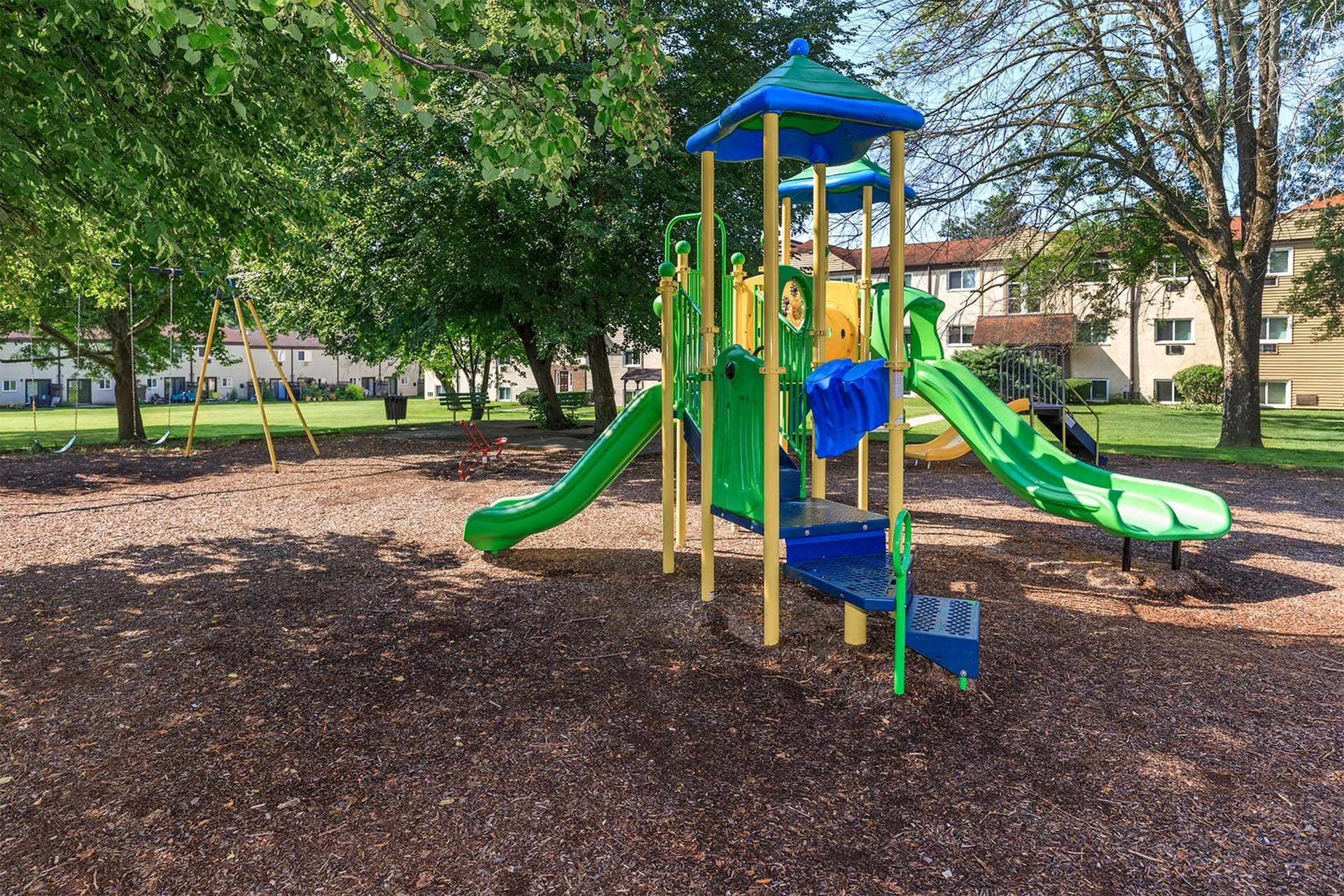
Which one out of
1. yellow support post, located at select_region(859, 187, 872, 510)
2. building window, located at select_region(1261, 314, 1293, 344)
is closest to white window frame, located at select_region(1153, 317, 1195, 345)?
building window, located at select_region(1261, 314, 1293, 344)

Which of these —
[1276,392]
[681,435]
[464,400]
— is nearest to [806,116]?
[681,435]

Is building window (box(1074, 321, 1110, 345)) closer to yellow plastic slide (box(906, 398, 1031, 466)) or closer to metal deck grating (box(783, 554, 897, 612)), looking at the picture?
yellow plastic slide (box(906, 398, 1031, 466))

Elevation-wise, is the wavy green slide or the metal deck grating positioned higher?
the wavy green slide

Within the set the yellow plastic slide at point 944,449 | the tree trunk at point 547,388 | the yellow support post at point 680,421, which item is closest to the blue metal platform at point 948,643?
the yellow support post at point 680,421

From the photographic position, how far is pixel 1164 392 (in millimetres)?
39062

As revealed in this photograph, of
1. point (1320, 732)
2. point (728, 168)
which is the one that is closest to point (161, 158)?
point (1320, 732)

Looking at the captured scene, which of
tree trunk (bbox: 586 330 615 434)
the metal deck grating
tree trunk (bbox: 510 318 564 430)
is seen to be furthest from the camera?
tree trunk (bbox: 510 318 564 430)

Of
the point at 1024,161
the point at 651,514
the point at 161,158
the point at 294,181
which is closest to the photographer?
the point at 161,158

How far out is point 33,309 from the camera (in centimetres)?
1688

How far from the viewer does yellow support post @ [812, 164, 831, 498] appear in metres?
7.00

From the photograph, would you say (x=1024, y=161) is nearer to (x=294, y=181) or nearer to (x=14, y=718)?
(x=294, y=181)

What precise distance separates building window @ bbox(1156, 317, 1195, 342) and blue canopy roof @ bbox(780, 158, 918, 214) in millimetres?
35361

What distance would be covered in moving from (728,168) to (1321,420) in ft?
76.7

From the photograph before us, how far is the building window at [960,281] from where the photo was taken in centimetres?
4538
